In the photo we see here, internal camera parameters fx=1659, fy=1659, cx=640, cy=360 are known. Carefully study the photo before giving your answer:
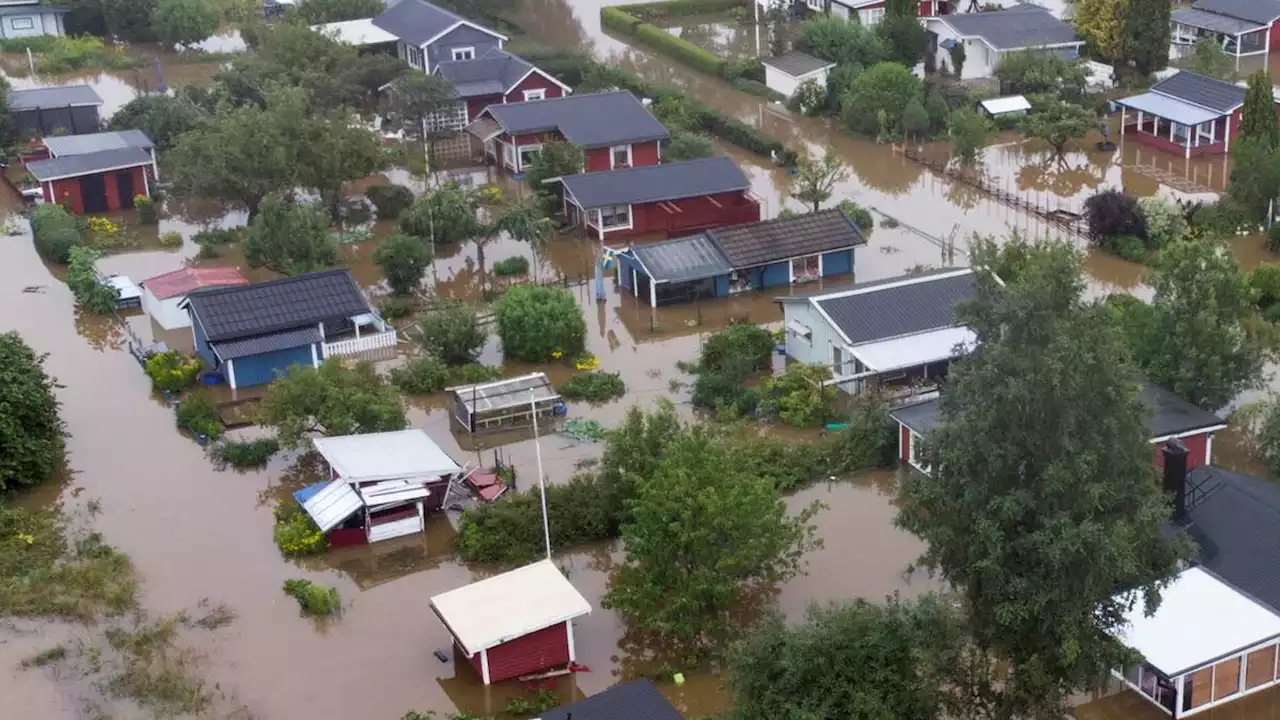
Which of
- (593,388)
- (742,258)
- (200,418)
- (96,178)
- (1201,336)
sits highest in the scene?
(1201,336)

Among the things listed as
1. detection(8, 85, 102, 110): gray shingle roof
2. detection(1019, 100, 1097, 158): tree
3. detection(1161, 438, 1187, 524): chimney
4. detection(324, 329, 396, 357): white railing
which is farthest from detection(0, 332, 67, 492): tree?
Result: detection(1019, 100, 1097, 158): tree

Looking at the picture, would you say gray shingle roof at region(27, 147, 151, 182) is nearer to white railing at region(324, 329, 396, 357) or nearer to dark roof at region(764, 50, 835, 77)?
white railing at region(324, 329, 396, 357)

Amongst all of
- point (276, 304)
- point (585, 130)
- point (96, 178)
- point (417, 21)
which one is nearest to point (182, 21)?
point (417, 21)

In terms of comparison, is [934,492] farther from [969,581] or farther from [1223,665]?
[1223,665]

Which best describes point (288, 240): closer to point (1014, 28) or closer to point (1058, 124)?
point (1058, 124)

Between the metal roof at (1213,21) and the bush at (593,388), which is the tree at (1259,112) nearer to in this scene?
the metal roof at (1213,21)

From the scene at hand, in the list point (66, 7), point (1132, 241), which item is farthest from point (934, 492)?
point (66, 7)

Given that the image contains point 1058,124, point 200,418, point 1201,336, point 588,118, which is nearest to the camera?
point 1201,336
